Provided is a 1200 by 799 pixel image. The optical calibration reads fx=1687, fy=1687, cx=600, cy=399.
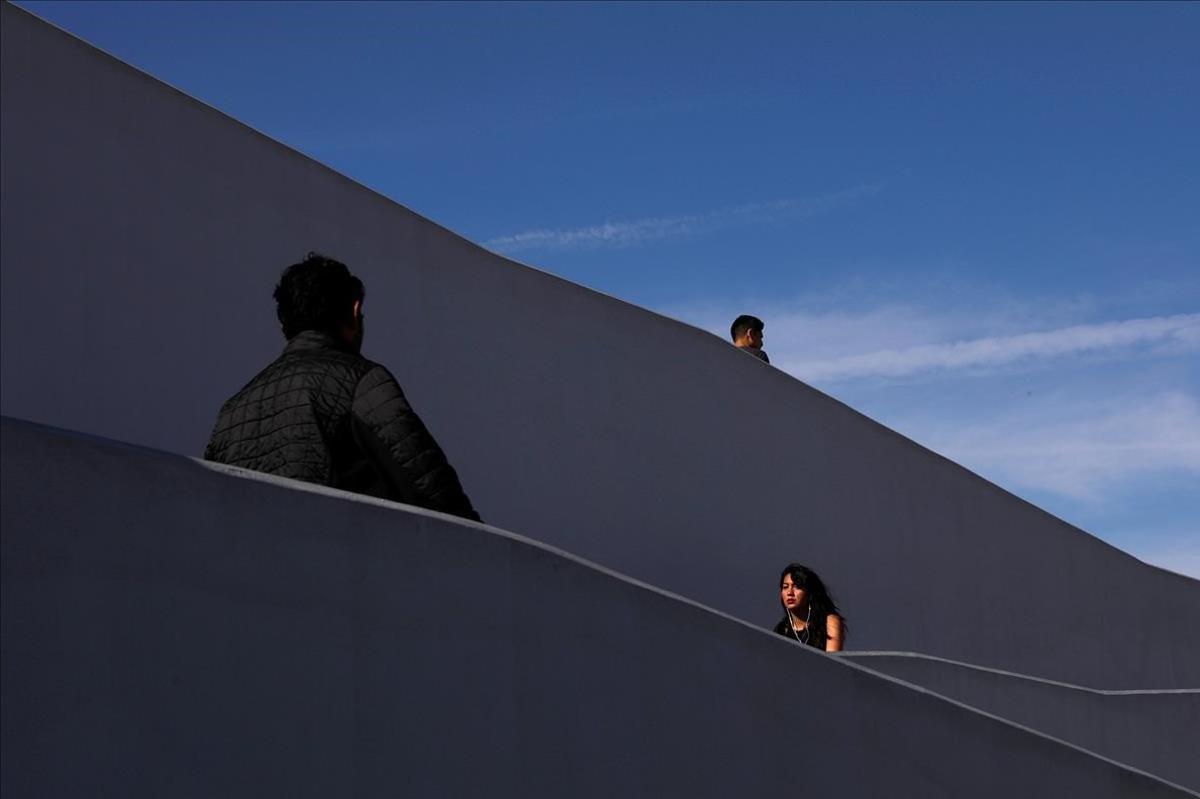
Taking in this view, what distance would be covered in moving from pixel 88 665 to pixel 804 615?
535cm

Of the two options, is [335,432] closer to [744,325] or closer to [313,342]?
[313,342]

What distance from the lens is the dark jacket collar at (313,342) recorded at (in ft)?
15.2

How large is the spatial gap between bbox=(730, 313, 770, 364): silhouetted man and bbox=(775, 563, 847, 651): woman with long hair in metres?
4.39

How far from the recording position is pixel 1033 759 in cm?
687

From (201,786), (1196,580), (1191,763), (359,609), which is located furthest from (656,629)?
(1196,580)

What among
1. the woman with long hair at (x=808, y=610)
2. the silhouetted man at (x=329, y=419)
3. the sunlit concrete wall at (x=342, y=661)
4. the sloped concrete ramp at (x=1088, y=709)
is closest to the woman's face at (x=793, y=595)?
the woman with long hair at (x=808, y=610)

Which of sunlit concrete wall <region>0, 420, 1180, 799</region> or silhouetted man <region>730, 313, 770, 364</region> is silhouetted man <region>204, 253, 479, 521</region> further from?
silhouetted man <region>730, 313, 770, 364</region>

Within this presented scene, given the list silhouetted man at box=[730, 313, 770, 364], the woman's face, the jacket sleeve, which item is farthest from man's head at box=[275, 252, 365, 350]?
silhouetted man at box=[730, 313, 770, 364]

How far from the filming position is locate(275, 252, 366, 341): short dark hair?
468cm

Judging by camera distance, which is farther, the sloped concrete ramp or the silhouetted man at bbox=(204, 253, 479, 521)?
the sloped concrete ramp

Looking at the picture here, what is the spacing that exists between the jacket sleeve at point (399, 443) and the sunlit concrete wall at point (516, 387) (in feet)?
11.6

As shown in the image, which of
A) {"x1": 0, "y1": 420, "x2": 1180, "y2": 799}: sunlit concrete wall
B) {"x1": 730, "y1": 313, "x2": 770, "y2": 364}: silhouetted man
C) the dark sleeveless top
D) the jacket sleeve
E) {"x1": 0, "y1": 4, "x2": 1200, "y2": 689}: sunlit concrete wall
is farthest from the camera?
{"x1": 730, "y1": 313, "x2": 770, "y2": 364}: silhouetted man

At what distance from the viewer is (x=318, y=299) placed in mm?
4680

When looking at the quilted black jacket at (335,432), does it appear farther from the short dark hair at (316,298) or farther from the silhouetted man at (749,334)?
the silhouetted man at (749,334)
